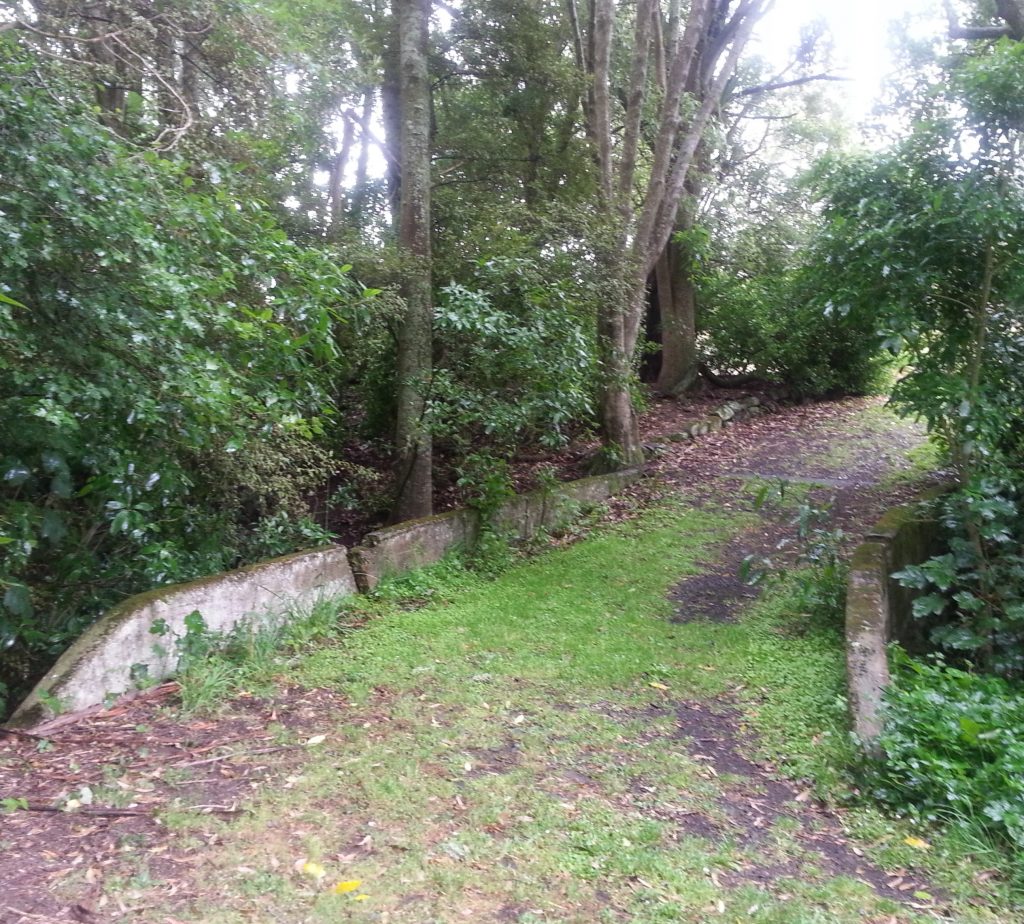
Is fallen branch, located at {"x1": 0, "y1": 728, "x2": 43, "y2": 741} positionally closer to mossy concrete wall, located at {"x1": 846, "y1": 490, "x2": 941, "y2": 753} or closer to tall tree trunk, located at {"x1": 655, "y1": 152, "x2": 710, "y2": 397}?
mossy concrete wall, located at {"x1": 846, "y1": 490, "x2": 941, "y2": 753}

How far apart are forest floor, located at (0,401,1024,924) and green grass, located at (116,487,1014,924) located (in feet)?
0.05

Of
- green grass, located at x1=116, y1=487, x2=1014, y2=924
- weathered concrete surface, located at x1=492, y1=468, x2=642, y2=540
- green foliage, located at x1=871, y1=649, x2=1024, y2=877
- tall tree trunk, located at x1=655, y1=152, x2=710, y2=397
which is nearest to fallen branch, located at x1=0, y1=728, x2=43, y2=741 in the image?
green grass, located at x1=116, y1=487, x2=1014, y2=924

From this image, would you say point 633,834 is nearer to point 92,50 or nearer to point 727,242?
point 92,50

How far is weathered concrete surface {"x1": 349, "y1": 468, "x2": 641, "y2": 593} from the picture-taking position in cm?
769

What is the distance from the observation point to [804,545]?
8469 mm

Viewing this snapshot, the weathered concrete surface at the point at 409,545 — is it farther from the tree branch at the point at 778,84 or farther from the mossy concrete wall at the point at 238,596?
the tree branch at the point at 778,84

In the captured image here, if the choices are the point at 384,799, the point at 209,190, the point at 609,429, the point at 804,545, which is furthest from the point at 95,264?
the point at 609,429

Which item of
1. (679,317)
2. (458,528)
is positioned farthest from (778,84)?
(458,528)

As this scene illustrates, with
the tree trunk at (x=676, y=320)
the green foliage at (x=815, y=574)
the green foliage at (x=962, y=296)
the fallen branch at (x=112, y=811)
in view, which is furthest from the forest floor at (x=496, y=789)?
the tree trunk at (x=676, y=320)

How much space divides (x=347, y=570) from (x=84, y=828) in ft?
12.2

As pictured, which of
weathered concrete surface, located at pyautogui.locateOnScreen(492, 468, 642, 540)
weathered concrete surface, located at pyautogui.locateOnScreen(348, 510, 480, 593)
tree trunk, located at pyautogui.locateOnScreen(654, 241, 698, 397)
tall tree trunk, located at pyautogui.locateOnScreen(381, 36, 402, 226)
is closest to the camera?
weathered concrete surface, located at pyautogui.locateOnScreen(348, 510, 480, 593)

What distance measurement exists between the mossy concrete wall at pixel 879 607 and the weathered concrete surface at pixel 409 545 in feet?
12.0

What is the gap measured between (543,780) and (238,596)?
111 inches

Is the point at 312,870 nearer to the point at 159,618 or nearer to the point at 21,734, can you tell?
the point at 21,734
